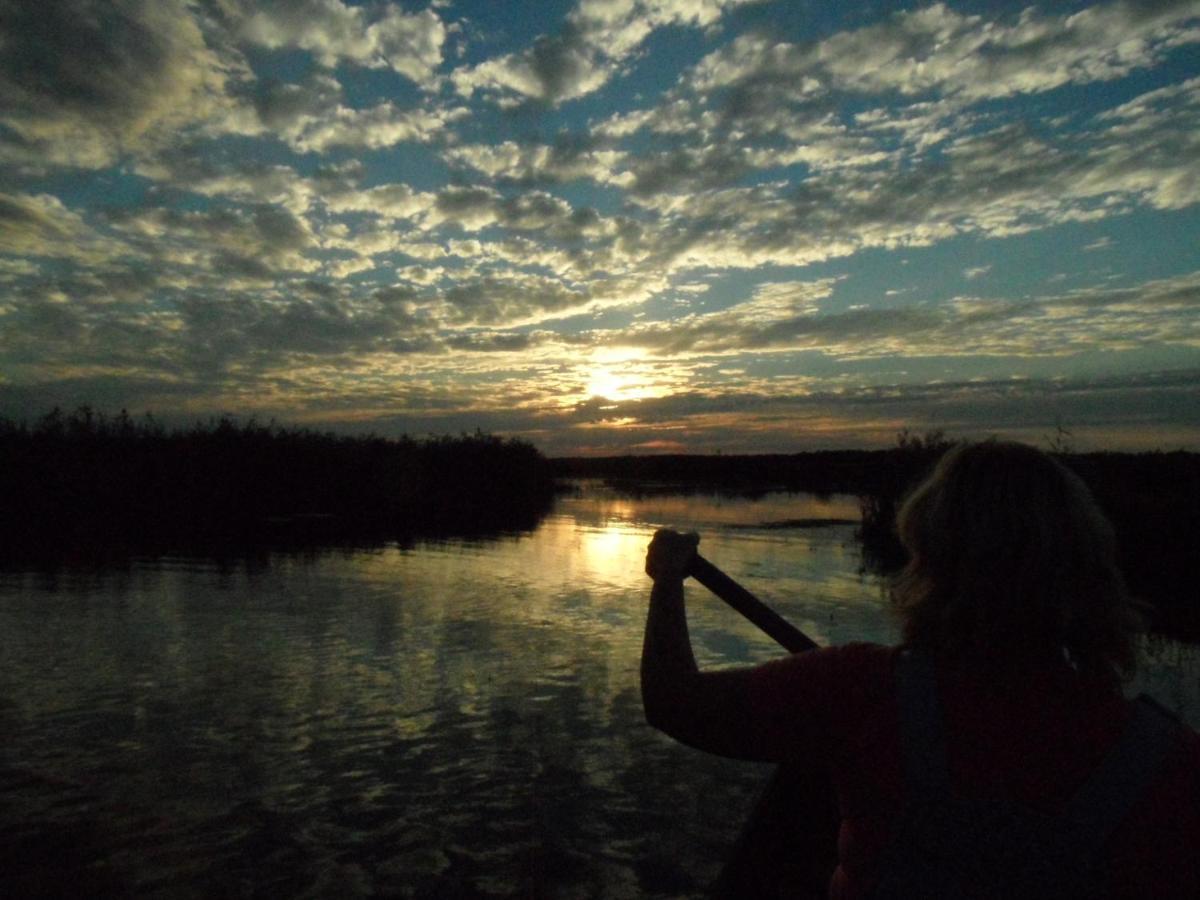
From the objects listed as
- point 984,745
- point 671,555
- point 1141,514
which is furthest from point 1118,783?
point 1141,514

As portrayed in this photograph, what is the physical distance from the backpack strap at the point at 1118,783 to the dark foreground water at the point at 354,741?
3.97 metres

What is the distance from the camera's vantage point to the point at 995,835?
65.4 inches

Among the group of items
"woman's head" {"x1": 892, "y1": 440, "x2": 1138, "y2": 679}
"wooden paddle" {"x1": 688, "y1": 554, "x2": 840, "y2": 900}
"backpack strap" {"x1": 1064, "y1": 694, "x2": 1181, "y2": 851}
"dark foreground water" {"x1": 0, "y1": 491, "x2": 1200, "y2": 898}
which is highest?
"woman's head" {"x1": 892, "y1": 440, "x2": 1138, "y2": 679}

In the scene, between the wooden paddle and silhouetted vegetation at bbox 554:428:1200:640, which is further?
silhouetted vegetation at bbox 554:428:1200:640

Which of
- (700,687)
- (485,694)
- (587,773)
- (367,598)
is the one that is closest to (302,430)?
(367,598)

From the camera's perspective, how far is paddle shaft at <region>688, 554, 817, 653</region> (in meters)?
2.69

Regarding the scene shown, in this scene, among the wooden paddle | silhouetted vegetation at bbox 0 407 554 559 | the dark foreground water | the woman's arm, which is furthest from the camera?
silhouetted vegetation at bbox 0 407 554 559

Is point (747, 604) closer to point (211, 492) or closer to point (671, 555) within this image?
point (671, 555)

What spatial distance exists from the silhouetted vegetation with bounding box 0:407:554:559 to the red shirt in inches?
686

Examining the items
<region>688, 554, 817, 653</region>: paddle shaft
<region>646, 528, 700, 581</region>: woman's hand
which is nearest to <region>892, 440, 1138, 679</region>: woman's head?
<region>646, 528, 700, 581</region>: woman's hand

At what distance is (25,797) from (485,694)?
3773 millimetres

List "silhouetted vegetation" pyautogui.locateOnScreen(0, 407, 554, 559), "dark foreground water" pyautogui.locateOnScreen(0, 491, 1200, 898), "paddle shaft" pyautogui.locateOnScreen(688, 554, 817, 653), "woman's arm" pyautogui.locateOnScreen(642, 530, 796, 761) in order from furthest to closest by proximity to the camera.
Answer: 1. "silhouetted vegetation" pyautogui.locateOnScreen(0, 407, 554, 559)
2. "dark foreground water" pyautogui.locateOnScreen(0, 491, 1200, 898)
3. "paddle shaft" pyautogui.locateOnScreen(688, 554, 817, 653)
4. "woman's arm" pyautogui.locateOnScreen(642, 530, 796, 761)

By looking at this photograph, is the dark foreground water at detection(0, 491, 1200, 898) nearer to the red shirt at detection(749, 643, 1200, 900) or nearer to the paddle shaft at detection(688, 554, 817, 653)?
the paddle shaft at detection(688, 554, 817, 653)

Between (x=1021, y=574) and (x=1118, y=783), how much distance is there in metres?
0.41
